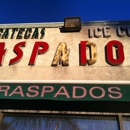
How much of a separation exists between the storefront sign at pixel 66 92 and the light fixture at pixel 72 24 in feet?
7.32

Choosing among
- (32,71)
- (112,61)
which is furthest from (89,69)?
(32,71)

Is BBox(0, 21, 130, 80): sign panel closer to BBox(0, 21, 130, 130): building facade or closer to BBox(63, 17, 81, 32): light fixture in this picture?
BBox(0, 21, 130, 130): building facade

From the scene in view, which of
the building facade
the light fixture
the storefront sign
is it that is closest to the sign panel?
the building facade

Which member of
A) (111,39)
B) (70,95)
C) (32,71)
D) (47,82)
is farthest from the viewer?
(111,39)

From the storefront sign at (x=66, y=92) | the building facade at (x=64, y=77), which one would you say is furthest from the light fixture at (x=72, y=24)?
the storefront sign at (x=66, y=92)

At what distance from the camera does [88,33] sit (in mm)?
6898

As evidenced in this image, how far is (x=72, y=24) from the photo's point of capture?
6.96m

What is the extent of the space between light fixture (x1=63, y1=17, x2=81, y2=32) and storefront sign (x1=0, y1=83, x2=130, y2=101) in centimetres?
223

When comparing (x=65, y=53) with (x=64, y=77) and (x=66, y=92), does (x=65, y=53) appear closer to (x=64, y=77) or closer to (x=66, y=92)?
(x=64, y=77)

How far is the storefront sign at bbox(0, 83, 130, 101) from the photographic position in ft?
15.9

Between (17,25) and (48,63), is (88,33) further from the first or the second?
(17,25)

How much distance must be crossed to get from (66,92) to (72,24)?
2.78 metres

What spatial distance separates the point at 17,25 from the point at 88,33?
2.48 metres

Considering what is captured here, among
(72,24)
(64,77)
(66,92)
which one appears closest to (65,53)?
(64,77)
